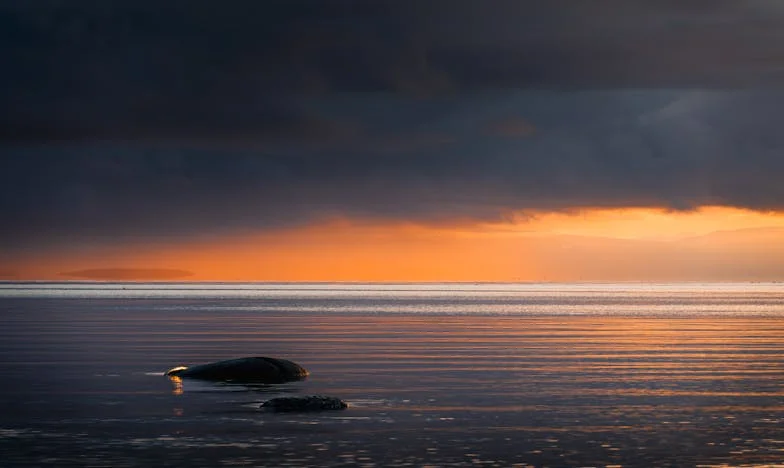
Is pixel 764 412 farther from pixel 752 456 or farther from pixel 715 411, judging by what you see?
pixel 752 456

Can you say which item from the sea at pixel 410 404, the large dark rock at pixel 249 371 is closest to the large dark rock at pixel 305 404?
the sea at pixel 410 404

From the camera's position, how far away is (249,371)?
48.4m

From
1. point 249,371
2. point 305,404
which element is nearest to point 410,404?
point 305,404

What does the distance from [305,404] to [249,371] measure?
11450 millimetres

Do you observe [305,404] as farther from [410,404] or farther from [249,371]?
[249,371]

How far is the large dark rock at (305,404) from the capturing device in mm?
37281

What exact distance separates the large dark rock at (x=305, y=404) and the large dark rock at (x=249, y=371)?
9904 mm

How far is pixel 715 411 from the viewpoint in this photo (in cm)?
3712

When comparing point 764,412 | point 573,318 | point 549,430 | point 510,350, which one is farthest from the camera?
point 573,318

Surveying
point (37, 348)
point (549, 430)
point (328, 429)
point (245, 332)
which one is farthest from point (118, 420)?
point (245, 332)

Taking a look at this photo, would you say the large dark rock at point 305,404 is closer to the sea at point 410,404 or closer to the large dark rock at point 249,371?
the sea at point 410,404

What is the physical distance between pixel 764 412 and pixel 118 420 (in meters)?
19.5

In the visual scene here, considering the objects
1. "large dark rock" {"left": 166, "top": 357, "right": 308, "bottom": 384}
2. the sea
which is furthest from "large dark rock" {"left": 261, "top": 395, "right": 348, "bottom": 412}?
"large dark rock" {"left": 166, "top": 357, "right": 308, "bottom": 384}

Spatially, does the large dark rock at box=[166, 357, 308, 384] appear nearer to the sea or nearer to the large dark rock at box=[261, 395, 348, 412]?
the sea
